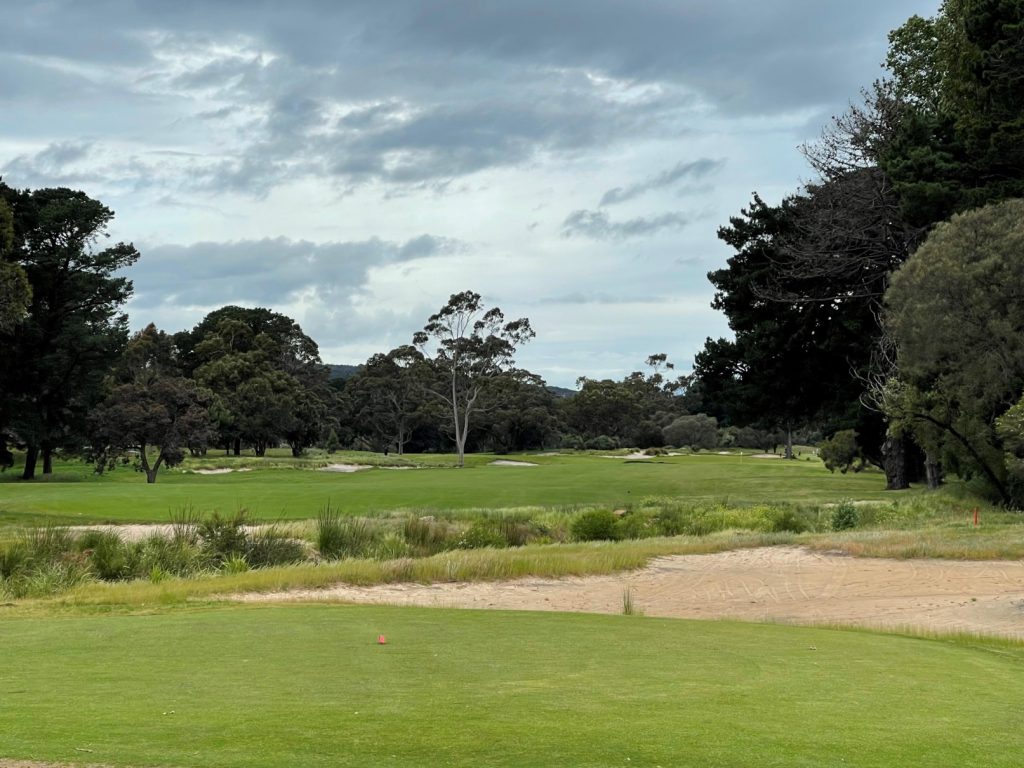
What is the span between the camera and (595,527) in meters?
26.5

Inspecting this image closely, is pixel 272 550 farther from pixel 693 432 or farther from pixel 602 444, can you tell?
pixel 693 432

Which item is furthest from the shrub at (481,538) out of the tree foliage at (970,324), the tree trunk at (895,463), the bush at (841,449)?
the bush at (841,449)

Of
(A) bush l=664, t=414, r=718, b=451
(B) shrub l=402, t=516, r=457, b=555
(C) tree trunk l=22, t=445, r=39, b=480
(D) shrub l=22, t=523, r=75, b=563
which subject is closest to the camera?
(D) shrub l=22, t=523, r=75, b=563

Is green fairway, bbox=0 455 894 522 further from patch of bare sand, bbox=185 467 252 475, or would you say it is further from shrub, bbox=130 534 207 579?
patch of bare sand, bbox=185 467 252 475

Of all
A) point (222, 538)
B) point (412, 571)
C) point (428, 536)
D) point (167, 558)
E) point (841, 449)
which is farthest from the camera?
point (841, 449)

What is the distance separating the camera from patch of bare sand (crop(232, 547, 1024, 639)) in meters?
15.2

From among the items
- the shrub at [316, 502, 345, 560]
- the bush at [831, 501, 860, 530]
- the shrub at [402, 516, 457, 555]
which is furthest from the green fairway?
the bush at [831, 501, 860, 530]

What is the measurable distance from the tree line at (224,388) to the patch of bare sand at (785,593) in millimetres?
25714

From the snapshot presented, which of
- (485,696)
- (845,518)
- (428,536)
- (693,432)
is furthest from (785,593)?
(693,432)

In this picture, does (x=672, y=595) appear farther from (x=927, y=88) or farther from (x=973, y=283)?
(x=927, y=88)

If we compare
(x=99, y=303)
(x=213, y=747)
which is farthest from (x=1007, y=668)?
(x=99, y=303)

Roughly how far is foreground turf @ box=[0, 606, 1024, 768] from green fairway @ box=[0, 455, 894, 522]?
18.8 metres

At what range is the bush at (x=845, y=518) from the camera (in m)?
28.8

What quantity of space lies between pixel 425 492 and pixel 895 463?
21.3 meters
